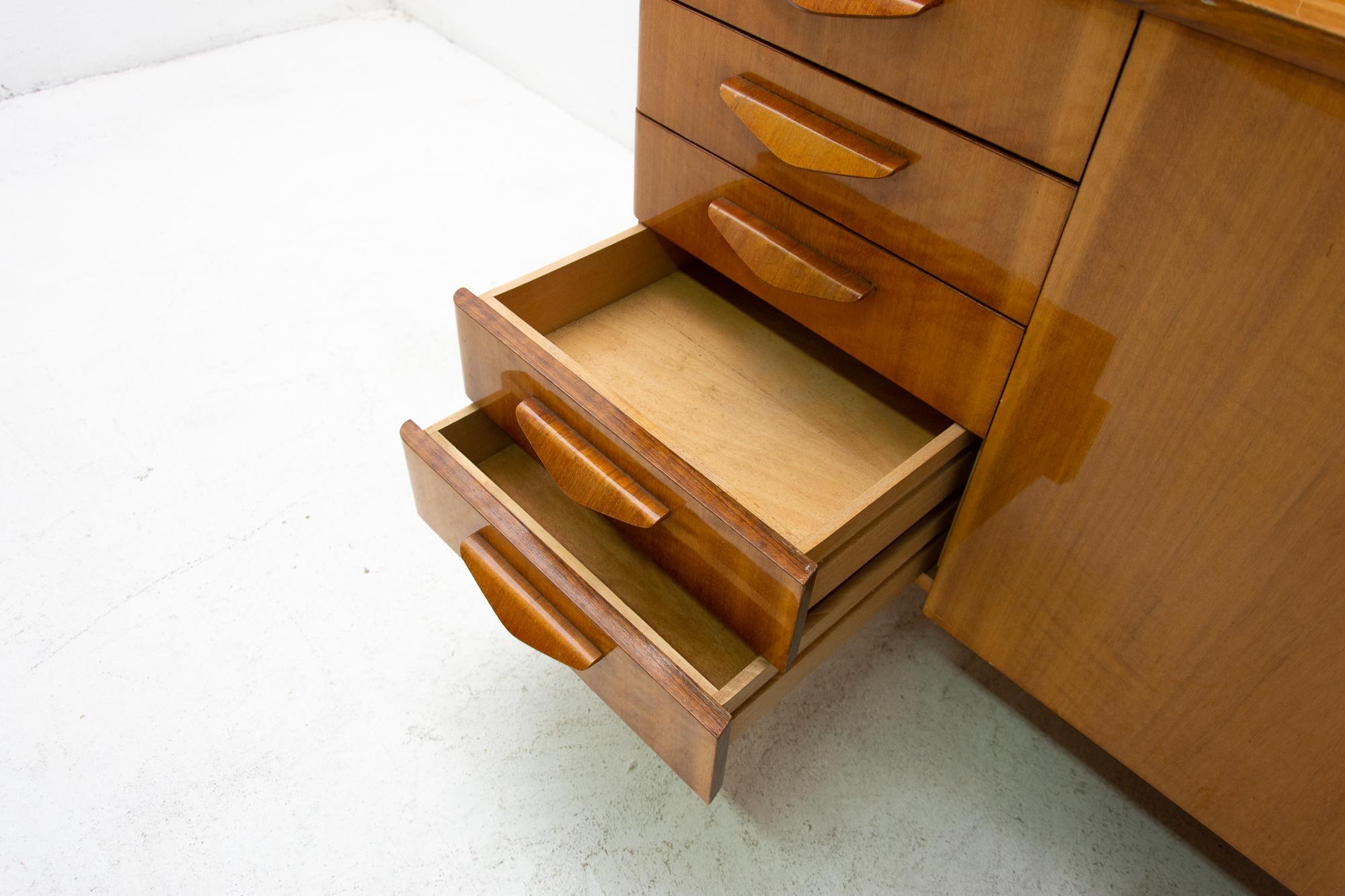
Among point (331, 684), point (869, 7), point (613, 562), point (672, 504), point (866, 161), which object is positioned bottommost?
point (331, 684)

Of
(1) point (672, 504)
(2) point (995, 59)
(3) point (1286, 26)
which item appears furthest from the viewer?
(1) point (672, 504)

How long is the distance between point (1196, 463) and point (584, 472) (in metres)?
0.43

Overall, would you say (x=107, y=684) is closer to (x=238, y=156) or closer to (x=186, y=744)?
(x=186, y=744)

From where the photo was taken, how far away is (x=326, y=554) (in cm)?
116

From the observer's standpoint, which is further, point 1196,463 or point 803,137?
point 803,137

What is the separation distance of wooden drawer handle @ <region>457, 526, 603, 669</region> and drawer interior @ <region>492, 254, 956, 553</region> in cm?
16

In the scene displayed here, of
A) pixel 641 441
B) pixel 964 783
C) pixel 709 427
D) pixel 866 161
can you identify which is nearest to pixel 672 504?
pixel 641 441

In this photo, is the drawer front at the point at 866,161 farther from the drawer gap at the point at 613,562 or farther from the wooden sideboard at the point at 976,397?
the drawer gap at the point at 613,562

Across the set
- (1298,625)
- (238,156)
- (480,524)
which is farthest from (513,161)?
(1298,625)

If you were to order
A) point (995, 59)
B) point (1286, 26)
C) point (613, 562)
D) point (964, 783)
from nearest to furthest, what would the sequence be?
point (1286, 26), point (995, 59), point (613, 562), point (964, 783)

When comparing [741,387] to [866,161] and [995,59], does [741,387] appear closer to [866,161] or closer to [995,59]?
[866,161]

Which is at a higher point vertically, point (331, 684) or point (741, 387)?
point (741, 387)

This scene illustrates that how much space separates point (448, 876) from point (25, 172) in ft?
4.49

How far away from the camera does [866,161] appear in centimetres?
76
